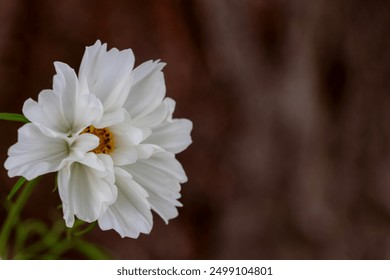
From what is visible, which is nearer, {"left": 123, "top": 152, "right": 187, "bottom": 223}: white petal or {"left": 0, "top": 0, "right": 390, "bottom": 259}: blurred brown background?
{"left": 123, "top": 152, "right": 187, "bottom": 223}: white petal

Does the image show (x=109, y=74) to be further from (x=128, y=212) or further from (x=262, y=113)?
(x=262, y=113)

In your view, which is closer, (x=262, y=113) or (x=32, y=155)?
(x=32, y=155)

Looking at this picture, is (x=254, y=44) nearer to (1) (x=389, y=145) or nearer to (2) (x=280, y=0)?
(2) (x=280, y=0)
